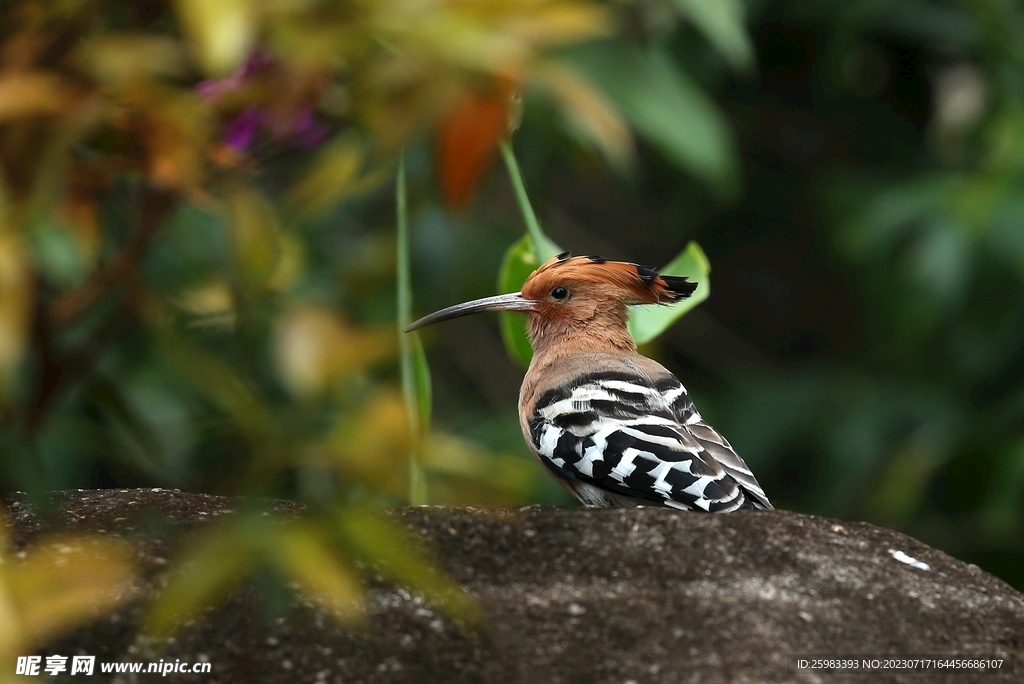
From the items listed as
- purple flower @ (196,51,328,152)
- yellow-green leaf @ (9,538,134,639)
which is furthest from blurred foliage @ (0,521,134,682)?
purple flower @ (196,51,328,152)

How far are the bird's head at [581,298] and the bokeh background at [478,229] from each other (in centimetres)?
25

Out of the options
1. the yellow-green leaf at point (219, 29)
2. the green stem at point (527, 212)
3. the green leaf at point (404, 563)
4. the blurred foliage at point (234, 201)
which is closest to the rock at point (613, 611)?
the green leaf at point (404, 563)

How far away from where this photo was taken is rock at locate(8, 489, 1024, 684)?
6.00 feet

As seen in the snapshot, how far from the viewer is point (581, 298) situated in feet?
10.2

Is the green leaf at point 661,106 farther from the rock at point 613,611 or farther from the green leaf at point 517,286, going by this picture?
the rock at point 613,611

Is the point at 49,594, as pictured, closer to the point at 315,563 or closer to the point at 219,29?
the point at 315,563

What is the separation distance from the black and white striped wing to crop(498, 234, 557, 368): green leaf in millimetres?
289

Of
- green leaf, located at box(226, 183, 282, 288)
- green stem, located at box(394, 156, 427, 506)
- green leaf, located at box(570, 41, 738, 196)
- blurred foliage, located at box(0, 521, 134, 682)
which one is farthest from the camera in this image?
green leaf, located at box(570, 41, 738, 196)

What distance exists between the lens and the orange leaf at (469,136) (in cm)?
273

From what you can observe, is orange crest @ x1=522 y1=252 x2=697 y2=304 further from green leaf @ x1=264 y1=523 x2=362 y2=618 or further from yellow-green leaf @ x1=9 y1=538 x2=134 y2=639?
yellow-green leaf @ x1=9 y1=538 x2=134 y2=639

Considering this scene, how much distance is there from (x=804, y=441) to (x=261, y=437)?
2.92 meters

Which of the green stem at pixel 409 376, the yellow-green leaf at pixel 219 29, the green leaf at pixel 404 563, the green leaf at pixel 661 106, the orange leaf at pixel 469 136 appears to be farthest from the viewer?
the green leaf at pixel 661 106

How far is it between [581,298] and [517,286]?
0.15 metres

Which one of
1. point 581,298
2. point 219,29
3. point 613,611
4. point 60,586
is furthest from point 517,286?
point 60,586
